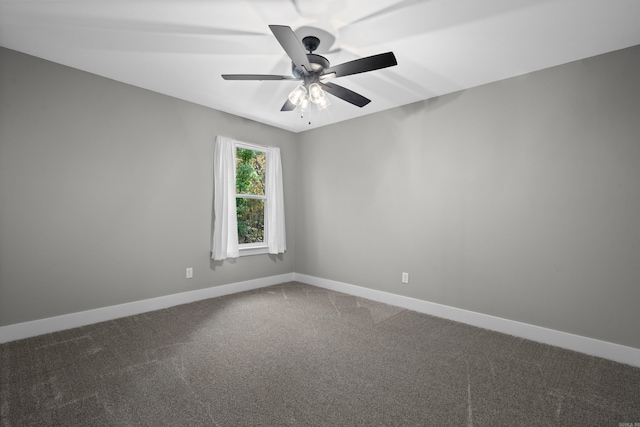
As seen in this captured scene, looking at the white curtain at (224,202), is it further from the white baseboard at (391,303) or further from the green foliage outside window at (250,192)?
the white baseboard at (391,303)

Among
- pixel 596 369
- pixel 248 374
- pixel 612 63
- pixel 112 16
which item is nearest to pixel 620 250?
pixel 596 369

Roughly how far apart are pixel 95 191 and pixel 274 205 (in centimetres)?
223

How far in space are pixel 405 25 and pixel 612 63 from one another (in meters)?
1.81

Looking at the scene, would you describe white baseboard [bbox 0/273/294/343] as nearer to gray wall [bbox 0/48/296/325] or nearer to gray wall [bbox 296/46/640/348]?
gray wall [bbox 0/48/296/325]

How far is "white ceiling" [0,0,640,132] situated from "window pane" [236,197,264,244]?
1.83 meters

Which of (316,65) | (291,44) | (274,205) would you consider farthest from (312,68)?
(274,205)

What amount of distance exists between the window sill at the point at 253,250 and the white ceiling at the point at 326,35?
7.25 ft

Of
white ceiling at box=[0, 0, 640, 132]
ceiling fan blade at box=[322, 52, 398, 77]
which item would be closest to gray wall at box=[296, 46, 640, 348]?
white ceiling at box=[0, 0, 640, 132]

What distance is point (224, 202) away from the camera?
4.06 m

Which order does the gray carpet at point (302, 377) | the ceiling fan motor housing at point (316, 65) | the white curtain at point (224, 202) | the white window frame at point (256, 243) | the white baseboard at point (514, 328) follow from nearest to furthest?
1. the gray carpet at point (302, 377)
2. the ceiling fan motor housing at point (316, 65)
3. the white baseboard at point (514, 328)
4. the white curtain at point (224, 202)
5. the white window frame at point (256, 243)

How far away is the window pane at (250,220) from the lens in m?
4.54

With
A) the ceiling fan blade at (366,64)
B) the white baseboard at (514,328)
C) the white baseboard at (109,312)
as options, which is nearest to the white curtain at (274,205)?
the white baseboard at (109,312)

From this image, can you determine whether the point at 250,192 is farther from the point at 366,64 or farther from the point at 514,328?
the point at 514,328

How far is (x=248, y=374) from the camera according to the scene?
85.1 inches
